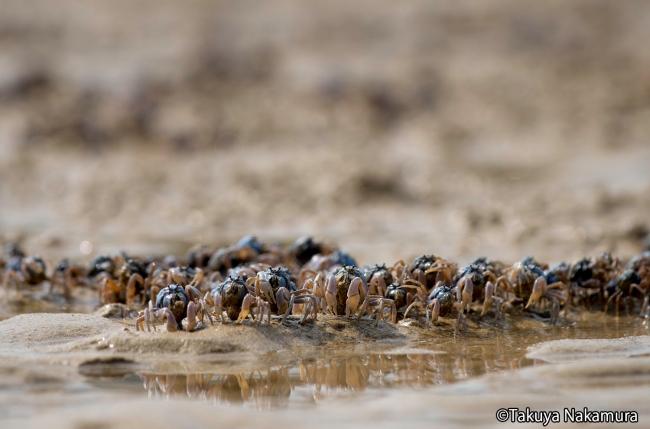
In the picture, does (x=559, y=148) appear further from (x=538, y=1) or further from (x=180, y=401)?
(x=180, y=401)

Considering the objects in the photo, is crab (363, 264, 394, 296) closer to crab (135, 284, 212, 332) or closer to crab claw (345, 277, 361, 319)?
crab claw (345, 277, 361, 319)

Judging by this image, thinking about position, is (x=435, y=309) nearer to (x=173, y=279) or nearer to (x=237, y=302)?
(x=237, y=302)

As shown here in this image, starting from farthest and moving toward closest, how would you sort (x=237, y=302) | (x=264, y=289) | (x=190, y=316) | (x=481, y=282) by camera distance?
(x=481, y=282) → (x=264, y=289) → (x=237, y=302) → (x=190, y=316)

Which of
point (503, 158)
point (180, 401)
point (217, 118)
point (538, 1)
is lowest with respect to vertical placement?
point (180, 401)

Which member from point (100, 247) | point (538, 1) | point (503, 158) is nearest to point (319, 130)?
point (503, 158)

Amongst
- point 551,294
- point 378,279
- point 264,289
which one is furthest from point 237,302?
point 551,294

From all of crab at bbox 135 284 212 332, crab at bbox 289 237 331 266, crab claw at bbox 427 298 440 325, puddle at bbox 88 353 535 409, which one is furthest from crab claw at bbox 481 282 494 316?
crab at bbox 289 237 331 266
